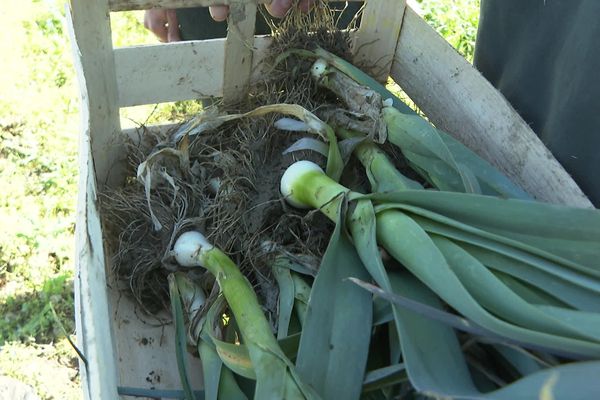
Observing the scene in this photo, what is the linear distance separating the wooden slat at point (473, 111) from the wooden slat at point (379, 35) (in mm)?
17

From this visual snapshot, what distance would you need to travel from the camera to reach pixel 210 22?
1331 mm

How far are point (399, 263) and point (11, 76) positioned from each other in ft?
4.97

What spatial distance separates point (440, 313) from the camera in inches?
25.1

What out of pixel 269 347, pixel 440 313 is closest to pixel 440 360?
pixel 440 313

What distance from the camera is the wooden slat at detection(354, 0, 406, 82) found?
1.23m

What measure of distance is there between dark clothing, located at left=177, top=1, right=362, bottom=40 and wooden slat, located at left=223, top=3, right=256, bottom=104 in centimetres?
14

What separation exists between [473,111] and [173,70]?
0.51 m

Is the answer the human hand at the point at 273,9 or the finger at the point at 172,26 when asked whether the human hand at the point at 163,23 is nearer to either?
the finger at the point at 172,26

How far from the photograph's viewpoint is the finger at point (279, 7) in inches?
44.9

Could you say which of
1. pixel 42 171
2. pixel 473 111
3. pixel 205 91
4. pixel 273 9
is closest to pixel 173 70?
pixel 205 91

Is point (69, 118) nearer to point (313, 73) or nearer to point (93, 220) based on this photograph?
point (313, 73)

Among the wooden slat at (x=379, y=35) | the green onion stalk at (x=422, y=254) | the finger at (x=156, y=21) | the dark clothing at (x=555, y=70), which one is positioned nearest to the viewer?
the green onion stalk at (x=422, y=254)

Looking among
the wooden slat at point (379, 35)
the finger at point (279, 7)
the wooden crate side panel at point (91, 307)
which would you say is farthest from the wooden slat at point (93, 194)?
the wooden slat at point (379, 35)

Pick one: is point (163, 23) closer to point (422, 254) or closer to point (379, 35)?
point (379, 35)
